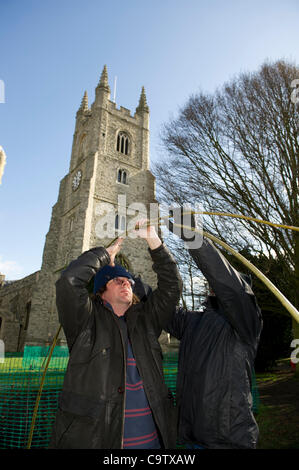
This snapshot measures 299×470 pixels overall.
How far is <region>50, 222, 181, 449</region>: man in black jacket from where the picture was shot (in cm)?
163

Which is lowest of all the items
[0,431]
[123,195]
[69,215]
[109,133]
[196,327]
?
[0,431]

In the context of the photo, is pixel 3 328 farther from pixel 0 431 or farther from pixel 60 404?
pixel 60 404

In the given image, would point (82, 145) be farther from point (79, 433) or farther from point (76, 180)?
point (79, 433)

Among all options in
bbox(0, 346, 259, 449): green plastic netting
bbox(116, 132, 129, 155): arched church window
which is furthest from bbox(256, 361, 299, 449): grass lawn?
bbox(116, 132, 129, 155): arched church window

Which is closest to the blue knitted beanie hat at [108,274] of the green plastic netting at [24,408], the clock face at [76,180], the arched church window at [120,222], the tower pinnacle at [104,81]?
the green plastic netting at [24,408]

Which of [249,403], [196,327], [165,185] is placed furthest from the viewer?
[165,185]

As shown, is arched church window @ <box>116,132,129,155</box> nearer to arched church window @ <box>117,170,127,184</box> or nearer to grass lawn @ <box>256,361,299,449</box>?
Result: arched church window @ <box>117,170,127,184</box>

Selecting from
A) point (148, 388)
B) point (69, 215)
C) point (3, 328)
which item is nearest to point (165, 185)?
point (148, 388)

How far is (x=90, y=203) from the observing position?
21.5m

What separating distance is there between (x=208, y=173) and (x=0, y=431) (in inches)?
307

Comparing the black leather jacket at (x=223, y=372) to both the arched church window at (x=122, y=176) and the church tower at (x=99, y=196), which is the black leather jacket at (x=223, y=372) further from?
the arched church window at (x=122, y=176)

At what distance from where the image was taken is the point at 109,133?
25.8 m

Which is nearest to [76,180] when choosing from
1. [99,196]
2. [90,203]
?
[99,196]

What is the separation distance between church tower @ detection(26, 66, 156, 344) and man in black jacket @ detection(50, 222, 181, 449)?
58.7ft
